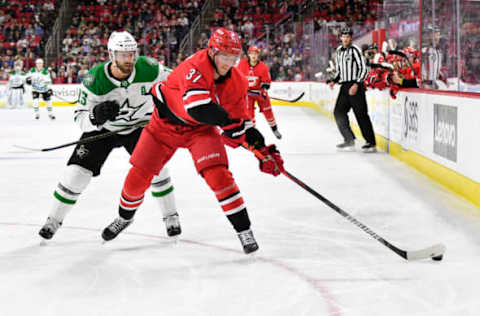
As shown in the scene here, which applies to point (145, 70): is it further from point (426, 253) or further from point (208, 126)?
point (426, 253)

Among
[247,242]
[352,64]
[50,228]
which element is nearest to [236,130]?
[247,242]

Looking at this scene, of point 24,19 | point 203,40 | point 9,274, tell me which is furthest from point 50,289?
point 24,19

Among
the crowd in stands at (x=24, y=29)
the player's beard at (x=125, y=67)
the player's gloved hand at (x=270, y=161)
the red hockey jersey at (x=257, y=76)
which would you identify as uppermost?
the crowd in stands at (x=24, y=29)

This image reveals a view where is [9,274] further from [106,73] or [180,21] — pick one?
[180,21]

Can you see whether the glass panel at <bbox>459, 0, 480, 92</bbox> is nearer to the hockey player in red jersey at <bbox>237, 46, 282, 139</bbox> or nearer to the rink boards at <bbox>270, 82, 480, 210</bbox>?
the rink boards at <bbox>270, 82, 480, 210</bbox>

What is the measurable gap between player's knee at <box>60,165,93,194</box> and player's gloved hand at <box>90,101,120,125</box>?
29 centimetres

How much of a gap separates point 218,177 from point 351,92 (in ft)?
16.7

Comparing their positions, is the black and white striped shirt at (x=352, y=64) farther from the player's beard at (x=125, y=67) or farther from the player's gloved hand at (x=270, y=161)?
the player's gloved hand at (x=270, y=161)

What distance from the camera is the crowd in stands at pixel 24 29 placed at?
19.0m

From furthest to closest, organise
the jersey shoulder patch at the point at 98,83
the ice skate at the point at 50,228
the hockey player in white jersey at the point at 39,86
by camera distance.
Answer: the hockey player in white jersey at the point at 39,86, the ice skate at the point at 50,228, the jersey shoulder patch at the point at 98,83

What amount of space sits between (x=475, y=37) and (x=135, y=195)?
3274mm

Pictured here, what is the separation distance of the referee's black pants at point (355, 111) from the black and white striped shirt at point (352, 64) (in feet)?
0.30

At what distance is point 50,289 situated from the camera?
117 inches

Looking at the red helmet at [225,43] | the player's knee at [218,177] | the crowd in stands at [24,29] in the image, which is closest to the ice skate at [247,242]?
the player's knee at [218,177]
